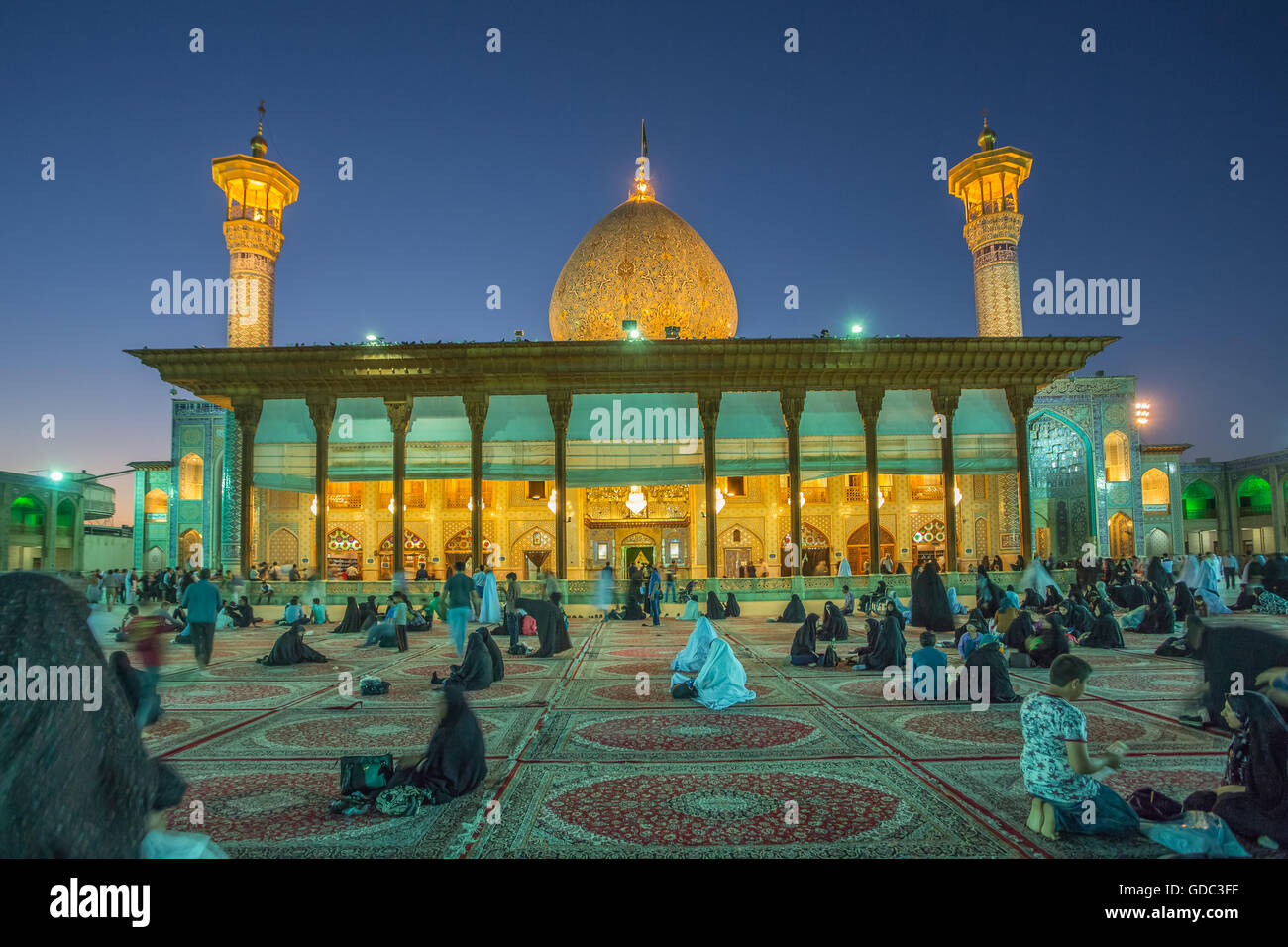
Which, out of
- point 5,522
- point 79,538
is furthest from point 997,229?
point 79,538

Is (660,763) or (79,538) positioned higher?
(79,538)

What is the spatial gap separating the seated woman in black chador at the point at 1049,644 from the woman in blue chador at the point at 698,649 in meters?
3.66

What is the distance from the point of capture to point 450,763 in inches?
169

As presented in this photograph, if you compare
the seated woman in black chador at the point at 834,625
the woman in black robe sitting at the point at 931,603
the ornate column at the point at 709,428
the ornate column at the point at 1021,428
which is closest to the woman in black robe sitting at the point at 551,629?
the seated woman in black chador at the point at 834,625

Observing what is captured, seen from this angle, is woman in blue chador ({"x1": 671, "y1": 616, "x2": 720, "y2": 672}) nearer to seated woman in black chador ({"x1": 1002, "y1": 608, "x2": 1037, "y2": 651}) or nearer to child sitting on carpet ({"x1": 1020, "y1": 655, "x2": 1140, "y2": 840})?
seated woman in black chador ({"x1": 1002, "y1": 608, "x2": 1037, "y2": 651})

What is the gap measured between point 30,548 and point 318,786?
3759cm

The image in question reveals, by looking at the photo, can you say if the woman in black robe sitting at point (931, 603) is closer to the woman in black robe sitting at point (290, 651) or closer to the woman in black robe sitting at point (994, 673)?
the woman in black robe sitting at point (994, 673)

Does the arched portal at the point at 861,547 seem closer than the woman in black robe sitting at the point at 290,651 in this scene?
No

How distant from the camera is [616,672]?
8.86 m

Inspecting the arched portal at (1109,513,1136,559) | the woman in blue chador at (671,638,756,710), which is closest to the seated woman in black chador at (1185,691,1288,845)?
the woman in blue chador at (671,638,756,710)

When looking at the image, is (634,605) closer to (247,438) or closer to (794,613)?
(794,613)

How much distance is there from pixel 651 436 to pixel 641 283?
5.04 meters

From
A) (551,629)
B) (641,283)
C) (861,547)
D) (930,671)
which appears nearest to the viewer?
(930,671)

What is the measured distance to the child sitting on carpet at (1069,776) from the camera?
3.44 metres
